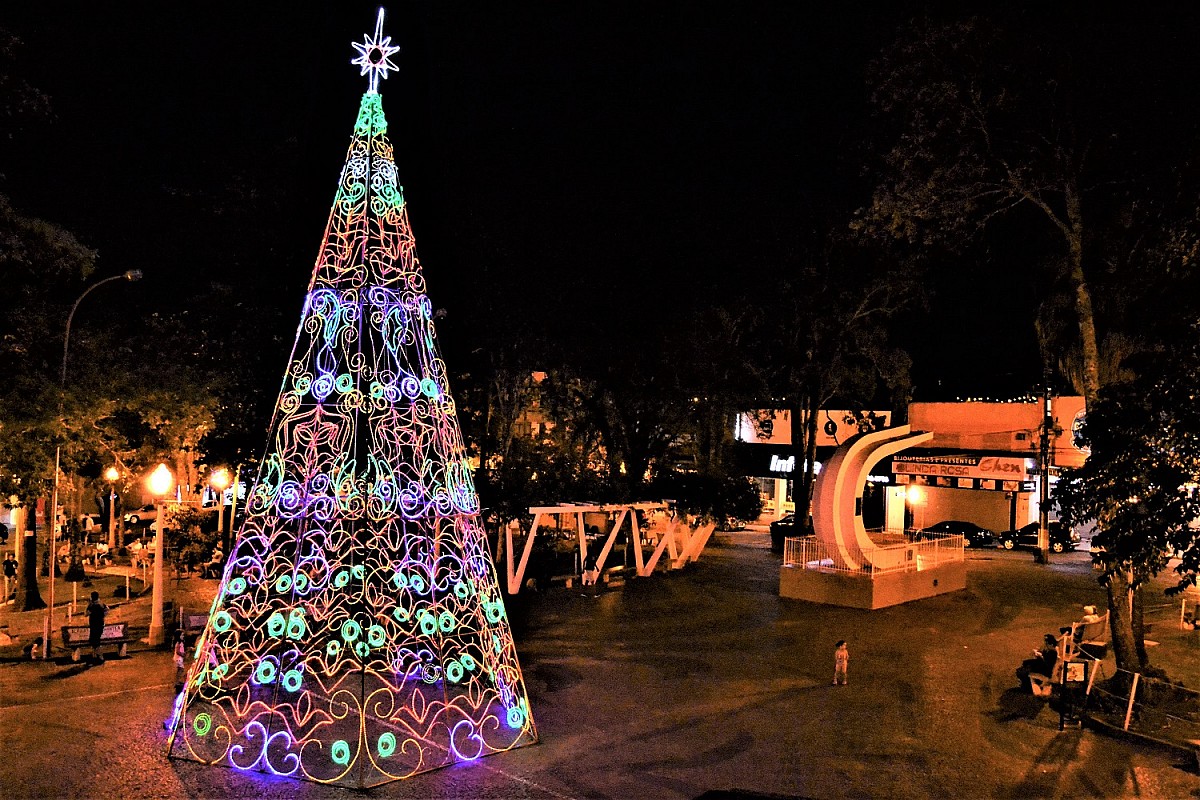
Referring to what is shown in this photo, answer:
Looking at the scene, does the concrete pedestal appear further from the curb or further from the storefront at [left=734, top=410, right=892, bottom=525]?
the storefront at [left=734, top=410, right=892, bottom=525]

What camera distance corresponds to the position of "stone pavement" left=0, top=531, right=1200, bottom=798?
34.0ft

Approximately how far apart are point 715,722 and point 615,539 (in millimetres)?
14064

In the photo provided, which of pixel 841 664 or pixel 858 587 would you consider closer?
pixel 841 664

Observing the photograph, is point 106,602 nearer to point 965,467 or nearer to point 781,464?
point 965,467

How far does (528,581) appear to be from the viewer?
949 inches

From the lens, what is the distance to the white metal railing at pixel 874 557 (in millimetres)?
22969

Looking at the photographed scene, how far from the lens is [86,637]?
1583 cm

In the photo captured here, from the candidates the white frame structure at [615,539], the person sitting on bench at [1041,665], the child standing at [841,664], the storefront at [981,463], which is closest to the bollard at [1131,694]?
the person sitting on bench at [1041,665]

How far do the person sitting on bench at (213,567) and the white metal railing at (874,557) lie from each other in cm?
1528

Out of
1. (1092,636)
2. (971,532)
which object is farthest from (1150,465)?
(971,532)

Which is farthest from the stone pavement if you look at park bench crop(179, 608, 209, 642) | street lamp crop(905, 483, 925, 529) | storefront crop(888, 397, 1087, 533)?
street lamp crop(905, 483, 925, 529)

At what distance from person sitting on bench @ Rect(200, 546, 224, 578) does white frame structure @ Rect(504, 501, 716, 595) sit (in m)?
7.91

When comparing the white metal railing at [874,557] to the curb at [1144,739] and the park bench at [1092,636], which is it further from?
the curb at [1144,739]

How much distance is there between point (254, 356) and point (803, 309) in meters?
20.2
